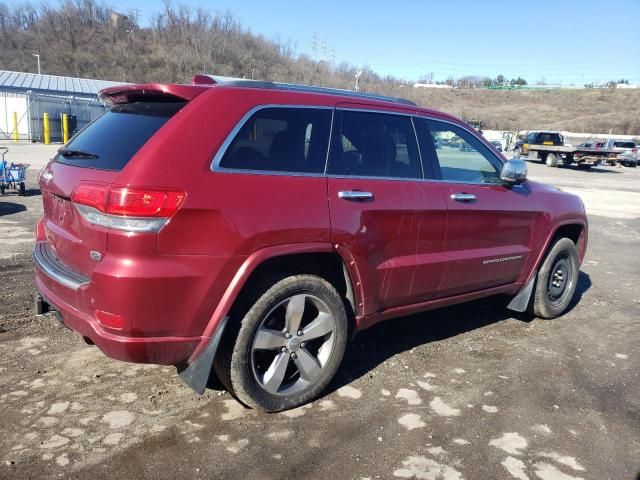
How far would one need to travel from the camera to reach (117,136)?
3084 millimetres

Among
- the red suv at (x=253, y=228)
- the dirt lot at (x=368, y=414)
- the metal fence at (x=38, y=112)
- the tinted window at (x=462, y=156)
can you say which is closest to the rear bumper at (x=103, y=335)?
the red suv at (x=253, y=228)

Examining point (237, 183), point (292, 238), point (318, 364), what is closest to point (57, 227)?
point (237, 183)

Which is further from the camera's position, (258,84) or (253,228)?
(258,84)

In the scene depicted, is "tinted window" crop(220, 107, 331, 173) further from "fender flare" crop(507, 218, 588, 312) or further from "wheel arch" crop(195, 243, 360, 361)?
"fender flare" crop(507, 218, 588, 312)

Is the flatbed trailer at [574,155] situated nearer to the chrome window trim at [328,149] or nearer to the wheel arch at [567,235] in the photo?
the wheel arch at [567,235]

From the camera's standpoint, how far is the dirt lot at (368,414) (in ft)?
9.24

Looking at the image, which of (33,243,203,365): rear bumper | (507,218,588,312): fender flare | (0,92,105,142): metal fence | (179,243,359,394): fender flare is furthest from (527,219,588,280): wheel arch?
(0,92,105,142): metal fence

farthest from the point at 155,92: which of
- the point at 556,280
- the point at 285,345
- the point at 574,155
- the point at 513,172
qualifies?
the point at 574,155

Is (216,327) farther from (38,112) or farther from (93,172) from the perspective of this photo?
(38,112)

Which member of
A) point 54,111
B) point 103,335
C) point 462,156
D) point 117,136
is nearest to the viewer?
point 103,335

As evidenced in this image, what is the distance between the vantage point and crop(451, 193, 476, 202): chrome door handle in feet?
13.1

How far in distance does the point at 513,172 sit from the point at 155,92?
2805mm

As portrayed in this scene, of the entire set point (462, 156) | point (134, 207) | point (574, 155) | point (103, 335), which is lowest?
point (103, 335)

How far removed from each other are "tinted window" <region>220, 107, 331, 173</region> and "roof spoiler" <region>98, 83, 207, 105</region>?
0.36 metres
